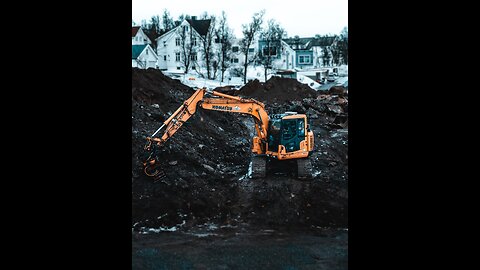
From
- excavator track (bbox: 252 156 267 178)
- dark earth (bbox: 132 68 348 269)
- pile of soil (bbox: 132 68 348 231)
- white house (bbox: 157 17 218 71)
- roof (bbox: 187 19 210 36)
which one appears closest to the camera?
dark earth (bbox: 132 68 348 269)

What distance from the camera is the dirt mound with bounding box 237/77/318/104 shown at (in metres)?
5.90

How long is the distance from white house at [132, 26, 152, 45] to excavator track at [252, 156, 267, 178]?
6.70ft

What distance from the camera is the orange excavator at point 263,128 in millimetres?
5742

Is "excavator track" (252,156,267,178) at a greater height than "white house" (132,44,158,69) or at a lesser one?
lesser

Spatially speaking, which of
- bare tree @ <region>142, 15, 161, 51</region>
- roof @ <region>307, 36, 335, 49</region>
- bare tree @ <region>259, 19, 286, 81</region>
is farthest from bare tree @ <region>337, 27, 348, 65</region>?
bare tree @ <region>142, 15, 161, 51</region>

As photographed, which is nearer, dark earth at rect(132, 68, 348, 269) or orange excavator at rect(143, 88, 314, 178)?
dark earth at rect(132, 68, 348, 269)

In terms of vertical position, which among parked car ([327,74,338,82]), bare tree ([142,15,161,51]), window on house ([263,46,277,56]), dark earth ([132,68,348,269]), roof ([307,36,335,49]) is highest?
bare tree ([142,15,161,51])

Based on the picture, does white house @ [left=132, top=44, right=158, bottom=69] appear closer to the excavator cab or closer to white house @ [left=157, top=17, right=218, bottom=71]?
white house @ [left=157, top=17, right=218, bottom=71]

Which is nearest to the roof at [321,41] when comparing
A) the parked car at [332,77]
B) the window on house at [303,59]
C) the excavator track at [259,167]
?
the window on house at [303,59]

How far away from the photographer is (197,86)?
5953mm

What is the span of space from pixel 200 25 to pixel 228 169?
73.3 inches
